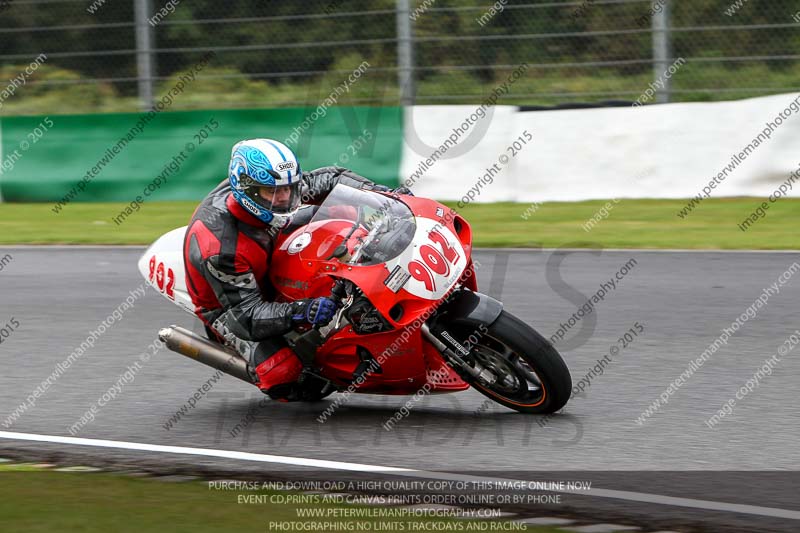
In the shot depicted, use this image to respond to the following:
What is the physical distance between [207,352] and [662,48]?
9.04 m

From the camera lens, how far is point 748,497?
4.92 meters

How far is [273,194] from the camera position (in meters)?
5.88

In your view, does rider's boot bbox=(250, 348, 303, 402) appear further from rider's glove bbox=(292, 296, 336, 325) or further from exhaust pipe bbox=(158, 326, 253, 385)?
rider's glove bbox=(292, 296, 336, 325)

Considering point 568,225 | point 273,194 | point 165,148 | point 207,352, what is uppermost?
point 273,194

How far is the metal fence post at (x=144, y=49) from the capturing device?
15.8m

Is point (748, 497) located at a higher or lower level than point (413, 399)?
higher

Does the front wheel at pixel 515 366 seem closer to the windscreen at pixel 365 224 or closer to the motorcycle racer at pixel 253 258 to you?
the windscreen at pixel 365 224

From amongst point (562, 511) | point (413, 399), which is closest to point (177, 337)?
point (413, 399)

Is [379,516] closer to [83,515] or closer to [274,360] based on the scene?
[83,515]

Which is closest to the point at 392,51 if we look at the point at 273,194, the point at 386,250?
the point at 273,194

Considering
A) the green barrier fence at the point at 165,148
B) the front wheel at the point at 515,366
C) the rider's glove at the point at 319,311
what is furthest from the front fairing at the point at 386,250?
the green barrier fence at the point at 165,148

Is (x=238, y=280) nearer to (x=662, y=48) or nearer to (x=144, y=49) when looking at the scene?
(x=662, y=48)

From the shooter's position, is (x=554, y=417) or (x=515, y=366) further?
(x=554, y=417)

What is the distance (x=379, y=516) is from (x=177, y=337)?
2.21 m
